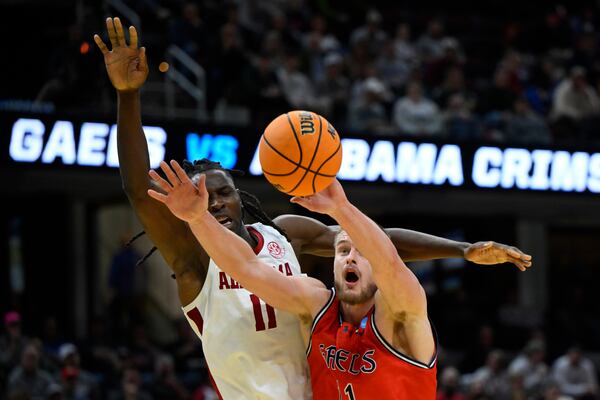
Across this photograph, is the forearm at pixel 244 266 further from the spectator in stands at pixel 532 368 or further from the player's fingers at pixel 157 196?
the spectator in stands at pixel 532 368

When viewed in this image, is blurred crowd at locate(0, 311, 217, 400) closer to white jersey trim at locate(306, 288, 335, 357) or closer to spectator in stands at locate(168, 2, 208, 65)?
spectator in stands at locate(168, 2, 208, 65)

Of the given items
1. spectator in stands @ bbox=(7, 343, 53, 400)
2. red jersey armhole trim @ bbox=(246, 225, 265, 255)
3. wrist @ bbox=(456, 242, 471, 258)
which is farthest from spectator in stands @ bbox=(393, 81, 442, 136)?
wrist @ bbox=(456, 242, 471, 258)

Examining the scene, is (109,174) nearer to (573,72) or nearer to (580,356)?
(580,356)

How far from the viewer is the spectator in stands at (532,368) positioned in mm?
14672

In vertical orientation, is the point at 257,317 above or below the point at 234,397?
above

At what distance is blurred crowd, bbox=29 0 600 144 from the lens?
15.6 meters

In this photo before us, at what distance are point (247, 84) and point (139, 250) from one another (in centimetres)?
368

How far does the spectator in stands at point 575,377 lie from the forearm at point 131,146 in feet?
34.5

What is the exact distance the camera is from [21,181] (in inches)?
582

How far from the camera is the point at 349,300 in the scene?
570 cm

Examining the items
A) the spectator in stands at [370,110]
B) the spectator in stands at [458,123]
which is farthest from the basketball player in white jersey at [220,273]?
the spectator in stands at [458,123]

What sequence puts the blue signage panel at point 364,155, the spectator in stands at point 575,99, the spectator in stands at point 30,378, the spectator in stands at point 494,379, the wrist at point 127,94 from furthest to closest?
the spectator in stands at point 575,99 → the spectator in stands at point 494,379 → the blue signage panel at point 364,155 → the spectator in stands at point 30,378 → the wrist at point 127,94

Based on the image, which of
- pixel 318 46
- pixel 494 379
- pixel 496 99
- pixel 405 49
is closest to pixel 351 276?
pixel 494 379

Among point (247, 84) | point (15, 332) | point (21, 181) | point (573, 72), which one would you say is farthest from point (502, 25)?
point (15, 332)
